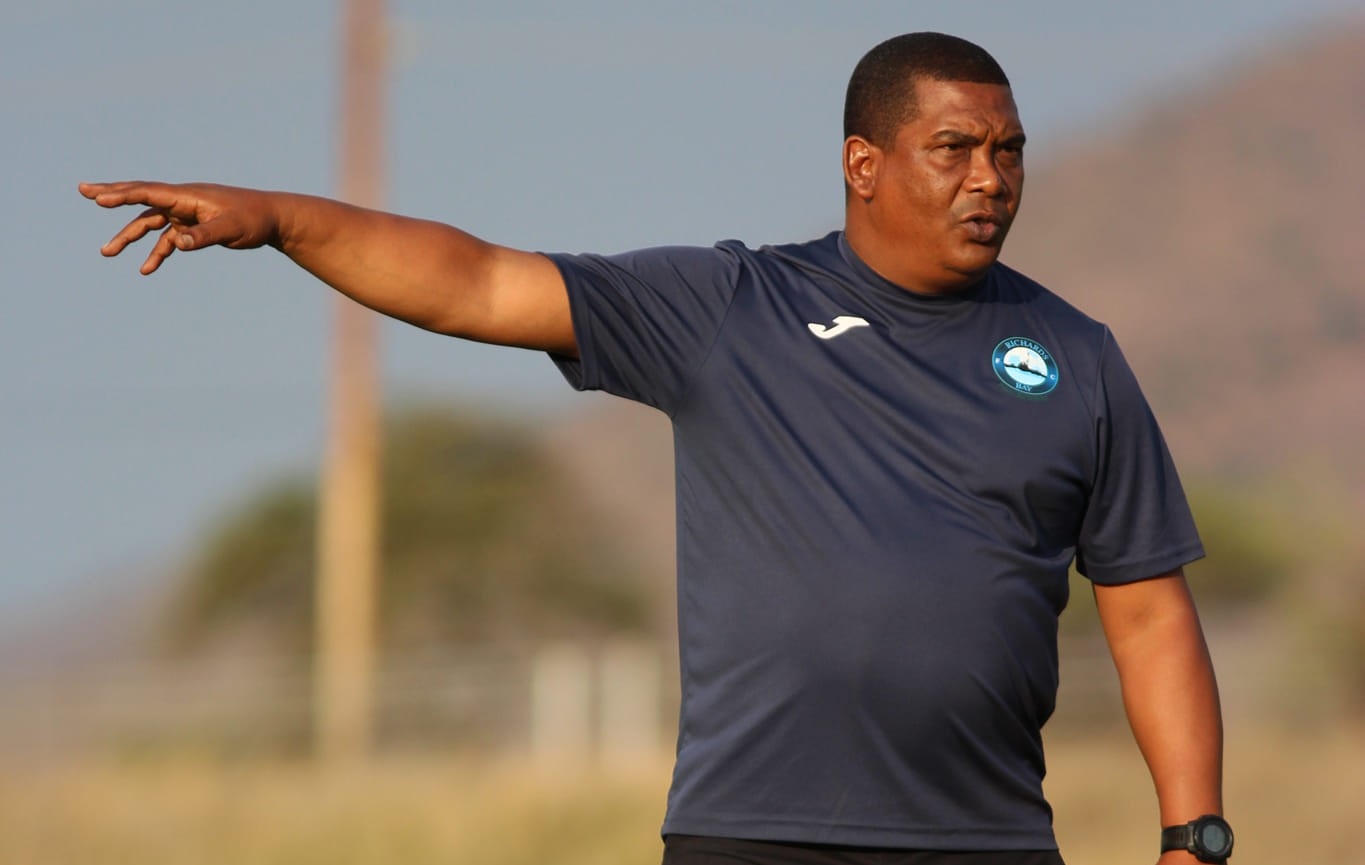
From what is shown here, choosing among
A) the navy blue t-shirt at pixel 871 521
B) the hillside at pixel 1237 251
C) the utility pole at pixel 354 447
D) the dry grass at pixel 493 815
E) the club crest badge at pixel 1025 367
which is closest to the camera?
the navy blue t-shirt at pixel 871 521

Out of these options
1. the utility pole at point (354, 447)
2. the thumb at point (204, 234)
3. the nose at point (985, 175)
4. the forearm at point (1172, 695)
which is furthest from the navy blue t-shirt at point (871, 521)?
the utility pole at point (354, 447)

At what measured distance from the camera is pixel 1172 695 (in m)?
4.29

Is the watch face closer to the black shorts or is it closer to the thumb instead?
the black shorts

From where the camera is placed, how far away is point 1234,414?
7425 cm

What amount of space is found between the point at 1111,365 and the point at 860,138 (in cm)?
67

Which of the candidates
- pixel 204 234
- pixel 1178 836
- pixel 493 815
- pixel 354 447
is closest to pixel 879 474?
pixel 1178 836

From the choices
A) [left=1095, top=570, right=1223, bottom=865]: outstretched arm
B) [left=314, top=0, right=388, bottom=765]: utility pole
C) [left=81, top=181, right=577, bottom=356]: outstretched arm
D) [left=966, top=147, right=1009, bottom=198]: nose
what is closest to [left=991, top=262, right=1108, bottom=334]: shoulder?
[left=966, top=147, right=1009, bottom=198]: nose

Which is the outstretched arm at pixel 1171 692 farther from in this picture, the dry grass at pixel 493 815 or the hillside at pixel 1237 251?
the hillside at pixel 1237 251

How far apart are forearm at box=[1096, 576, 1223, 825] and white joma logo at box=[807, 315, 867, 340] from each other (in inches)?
28.9

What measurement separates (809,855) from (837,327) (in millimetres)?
996

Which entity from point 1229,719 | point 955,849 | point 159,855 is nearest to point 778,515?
point 955,849

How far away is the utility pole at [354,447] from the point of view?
75.6ft

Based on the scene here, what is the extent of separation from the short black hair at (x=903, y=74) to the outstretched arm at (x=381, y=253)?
0.71 meters

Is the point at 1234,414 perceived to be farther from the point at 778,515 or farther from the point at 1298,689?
the point at 778,515
